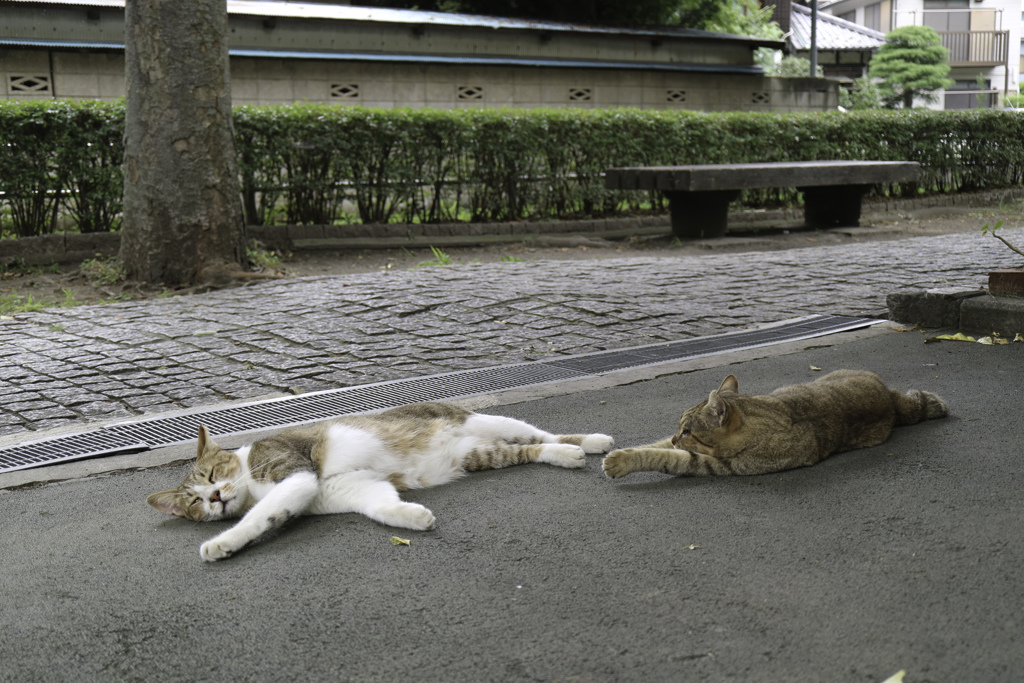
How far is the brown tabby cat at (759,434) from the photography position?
372 cm

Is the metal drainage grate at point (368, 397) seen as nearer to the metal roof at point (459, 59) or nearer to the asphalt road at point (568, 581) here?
the asphalt road at point (568, 581)

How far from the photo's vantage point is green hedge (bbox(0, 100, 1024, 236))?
1049cm

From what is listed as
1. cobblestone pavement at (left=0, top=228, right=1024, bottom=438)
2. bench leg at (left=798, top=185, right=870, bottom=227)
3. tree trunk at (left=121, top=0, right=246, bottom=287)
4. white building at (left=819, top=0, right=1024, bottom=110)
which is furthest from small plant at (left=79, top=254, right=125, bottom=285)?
white building at (left=819, top=0, right=1024, bottom=110)

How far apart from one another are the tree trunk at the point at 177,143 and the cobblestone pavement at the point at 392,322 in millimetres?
859

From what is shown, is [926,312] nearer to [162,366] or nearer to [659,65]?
[162,366]

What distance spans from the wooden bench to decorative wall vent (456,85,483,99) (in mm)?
6123

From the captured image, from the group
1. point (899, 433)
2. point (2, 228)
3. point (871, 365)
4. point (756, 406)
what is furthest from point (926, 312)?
point (2, 228)

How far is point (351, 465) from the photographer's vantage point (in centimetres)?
362

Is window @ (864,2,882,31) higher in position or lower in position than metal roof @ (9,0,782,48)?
higher

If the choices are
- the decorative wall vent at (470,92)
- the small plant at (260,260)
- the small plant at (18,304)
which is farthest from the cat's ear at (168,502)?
→ the decorative wall vent at (470,92)

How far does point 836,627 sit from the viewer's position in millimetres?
2482

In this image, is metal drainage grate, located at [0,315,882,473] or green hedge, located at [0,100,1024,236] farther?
green hedge, located at [0,100,1024,236]

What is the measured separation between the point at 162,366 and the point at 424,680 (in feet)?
14.2

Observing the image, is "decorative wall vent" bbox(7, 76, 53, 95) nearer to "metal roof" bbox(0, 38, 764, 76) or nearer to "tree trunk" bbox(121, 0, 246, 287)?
"metal roof" bbox(0, 38, 764, 76)
